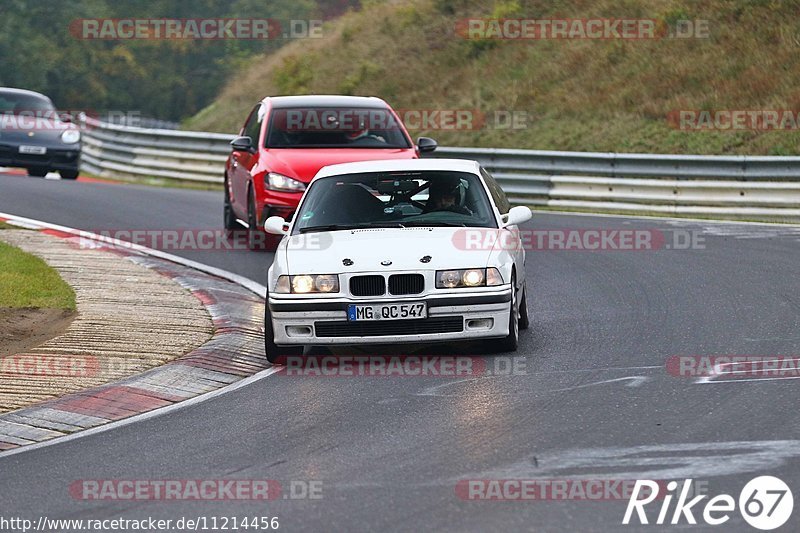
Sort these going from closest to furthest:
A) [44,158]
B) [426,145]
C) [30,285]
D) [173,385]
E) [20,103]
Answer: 1. [173,385]
2. [30,285]
3. [426,145]
4. [44,158]
5. [20,103]

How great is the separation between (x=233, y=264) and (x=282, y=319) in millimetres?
5633

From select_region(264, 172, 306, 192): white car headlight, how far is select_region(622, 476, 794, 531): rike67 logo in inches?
387

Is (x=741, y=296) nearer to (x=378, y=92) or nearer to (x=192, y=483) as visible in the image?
(x=192, y=483)

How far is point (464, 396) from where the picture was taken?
28.9 ft

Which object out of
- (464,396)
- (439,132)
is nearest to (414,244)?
(464,396)

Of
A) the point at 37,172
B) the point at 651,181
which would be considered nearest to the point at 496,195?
the point at 651,181

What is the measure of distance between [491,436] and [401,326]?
2451mm

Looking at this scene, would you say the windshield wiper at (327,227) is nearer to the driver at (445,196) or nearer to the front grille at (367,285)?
the driver at (445,196)

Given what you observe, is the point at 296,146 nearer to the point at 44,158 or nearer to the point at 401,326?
the point at 401,326

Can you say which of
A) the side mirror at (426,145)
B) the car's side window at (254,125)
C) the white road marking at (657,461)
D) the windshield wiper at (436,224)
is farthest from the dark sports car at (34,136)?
the white road marking at (657,461)

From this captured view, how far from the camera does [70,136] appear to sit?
88.6 ft

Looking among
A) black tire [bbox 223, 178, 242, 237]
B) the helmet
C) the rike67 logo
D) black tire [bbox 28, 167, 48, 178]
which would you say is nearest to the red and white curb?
the helmet

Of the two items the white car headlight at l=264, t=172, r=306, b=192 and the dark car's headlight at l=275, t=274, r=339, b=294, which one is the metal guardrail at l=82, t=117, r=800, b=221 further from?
the dark car's headlight at l=275, t=274, r=339, b=294

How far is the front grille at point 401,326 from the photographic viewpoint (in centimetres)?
995
